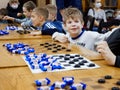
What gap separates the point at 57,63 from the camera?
1.59m

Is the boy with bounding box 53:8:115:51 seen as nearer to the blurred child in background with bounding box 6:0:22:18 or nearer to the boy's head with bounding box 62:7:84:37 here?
the boy's head with bounding box 62:7:84:37

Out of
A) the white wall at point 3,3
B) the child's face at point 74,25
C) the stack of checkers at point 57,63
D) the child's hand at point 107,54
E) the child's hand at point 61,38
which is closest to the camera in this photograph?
the stack of checkers at point 57,63

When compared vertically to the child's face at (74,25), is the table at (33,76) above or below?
below

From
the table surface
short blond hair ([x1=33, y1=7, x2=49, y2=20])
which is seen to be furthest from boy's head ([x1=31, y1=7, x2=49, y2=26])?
the table surface

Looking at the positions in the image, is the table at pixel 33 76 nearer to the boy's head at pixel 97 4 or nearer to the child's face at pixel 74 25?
the child's face at pixel 74 25

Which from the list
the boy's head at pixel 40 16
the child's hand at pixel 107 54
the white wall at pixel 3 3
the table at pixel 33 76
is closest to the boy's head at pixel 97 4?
the white wall at pixel 3 3

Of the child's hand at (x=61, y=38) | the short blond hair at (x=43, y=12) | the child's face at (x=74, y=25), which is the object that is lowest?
the child's hand at (x=61, y=38)

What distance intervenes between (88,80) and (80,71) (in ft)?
0.53

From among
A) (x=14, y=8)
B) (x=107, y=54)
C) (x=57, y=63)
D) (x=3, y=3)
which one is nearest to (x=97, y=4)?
(x=14, y=8)

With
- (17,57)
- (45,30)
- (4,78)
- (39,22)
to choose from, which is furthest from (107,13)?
(4,78)

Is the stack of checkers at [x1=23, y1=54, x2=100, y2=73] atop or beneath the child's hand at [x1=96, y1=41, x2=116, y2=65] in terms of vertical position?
beneath

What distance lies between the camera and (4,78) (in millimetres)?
1344

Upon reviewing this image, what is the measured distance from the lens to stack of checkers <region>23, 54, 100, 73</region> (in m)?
1.50

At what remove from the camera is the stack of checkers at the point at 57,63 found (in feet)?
4.91
